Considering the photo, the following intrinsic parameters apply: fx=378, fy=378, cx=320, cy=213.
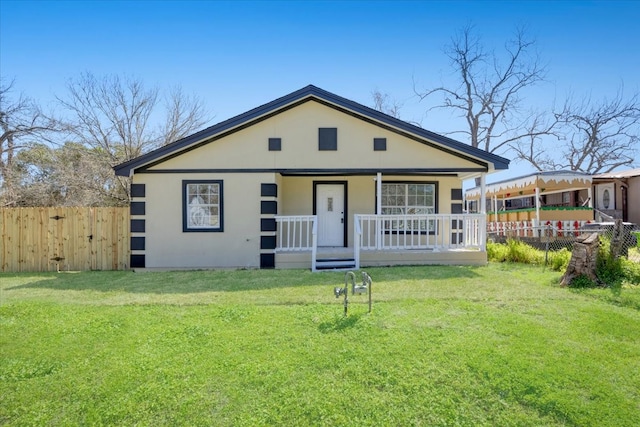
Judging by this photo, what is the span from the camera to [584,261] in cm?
702

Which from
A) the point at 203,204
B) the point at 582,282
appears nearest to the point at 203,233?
the point at 203,204

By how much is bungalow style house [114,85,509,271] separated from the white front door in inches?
57.5

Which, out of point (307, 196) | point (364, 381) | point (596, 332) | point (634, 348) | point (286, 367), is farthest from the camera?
point (307, 196)

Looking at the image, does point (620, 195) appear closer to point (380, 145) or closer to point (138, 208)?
point (380, 145)

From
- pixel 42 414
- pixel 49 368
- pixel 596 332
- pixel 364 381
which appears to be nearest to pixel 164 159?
pixel 49 368

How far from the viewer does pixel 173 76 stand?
18172 millimetres

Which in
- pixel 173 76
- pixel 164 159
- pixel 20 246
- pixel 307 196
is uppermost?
pixel 173 76

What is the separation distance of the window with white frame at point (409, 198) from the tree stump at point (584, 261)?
4799 mm

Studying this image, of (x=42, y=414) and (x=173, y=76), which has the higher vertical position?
(x=173, y=76)

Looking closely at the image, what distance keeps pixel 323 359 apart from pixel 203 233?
6.87 m

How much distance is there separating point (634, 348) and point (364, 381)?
3.04 metres

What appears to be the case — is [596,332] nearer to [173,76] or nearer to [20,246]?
[20,246]

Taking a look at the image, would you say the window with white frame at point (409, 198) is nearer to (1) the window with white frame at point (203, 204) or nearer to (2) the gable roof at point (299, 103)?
(2) the gable roof at point (299, 103)

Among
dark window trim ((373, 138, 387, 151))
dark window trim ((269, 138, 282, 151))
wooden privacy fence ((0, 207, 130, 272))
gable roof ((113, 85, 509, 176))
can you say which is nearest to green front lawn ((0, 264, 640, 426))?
wooden privacy fence ((0, 207, 130, 272))
